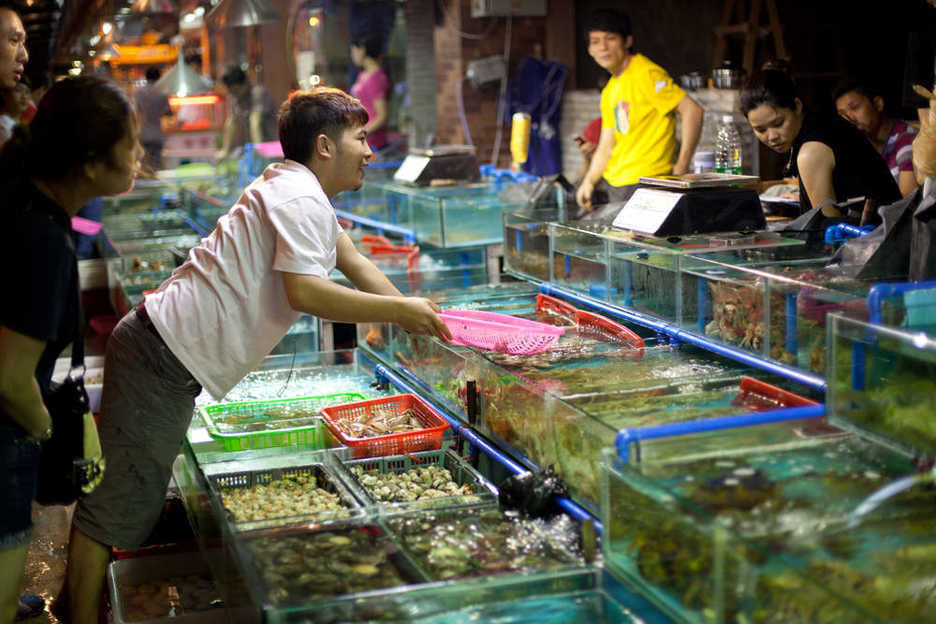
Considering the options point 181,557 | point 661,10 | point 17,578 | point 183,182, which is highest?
point 661,10

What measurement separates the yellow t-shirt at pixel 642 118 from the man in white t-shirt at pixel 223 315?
8.82ft

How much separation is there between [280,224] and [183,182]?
6573 mm

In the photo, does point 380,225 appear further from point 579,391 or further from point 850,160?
point 579,391

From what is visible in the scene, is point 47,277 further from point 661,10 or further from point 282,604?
point 661,10

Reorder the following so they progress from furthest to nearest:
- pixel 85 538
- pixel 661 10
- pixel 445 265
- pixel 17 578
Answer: pixel 661 10, pixel 445 265, pixel 85 538, pixel 17 578

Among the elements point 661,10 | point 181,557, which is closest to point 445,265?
point 181,557

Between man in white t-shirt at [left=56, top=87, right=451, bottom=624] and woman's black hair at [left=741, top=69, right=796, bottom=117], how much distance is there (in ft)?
5.15

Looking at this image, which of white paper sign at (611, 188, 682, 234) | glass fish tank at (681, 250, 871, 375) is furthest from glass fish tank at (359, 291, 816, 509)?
white paper sign at (611, 188, 682, 234)

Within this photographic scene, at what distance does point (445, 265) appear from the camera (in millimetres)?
5680

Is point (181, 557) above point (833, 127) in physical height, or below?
below

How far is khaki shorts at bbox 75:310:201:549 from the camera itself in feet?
9.41

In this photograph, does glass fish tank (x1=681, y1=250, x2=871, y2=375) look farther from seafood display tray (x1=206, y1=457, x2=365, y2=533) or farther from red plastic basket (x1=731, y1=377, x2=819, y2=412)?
seafood display tray (x1=206, y1=457, x2=365, y2=533)

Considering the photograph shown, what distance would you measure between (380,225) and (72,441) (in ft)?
13.4

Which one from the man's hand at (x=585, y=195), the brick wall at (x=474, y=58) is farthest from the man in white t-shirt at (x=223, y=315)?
the brick wall at (x=474, y=58)
